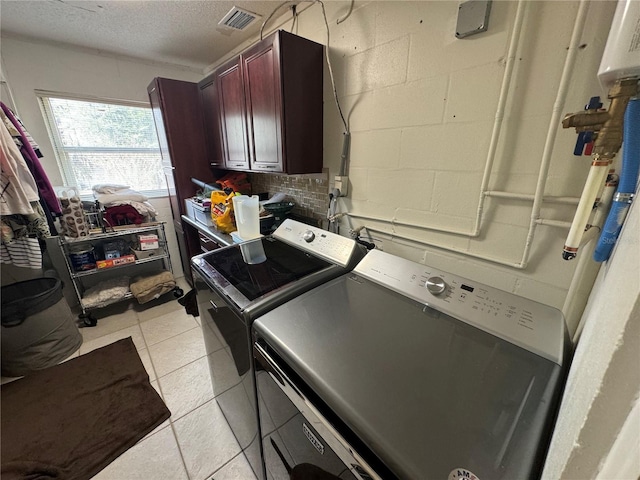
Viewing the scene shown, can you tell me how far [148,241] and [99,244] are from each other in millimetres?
458

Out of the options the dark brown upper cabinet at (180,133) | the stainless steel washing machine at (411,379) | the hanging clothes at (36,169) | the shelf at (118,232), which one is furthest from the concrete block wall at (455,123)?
the shelf at (118,232)

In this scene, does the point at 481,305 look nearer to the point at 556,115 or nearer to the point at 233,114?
the point at 556,115

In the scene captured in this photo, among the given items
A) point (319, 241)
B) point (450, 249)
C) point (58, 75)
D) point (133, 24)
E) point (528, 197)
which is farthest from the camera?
point (58, 75)

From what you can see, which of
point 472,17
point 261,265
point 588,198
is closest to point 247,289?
point 261,265

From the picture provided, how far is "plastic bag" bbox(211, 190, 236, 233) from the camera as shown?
1.90m

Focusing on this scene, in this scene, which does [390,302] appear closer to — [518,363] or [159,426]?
[518,363]

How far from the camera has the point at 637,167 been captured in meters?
0.56

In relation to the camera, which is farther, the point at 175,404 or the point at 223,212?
the point at 223,212

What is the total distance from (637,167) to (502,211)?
0.45 metres

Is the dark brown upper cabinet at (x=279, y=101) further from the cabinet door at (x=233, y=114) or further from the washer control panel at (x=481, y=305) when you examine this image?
the washer control panel at (x=481, y=305)

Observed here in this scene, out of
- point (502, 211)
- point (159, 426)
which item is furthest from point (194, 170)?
point (502, 211)

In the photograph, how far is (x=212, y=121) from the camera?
2275 millimetres

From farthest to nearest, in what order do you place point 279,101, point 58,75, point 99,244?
point 99,244
point 58,75
point 279,101

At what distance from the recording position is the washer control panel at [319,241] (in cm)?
124
